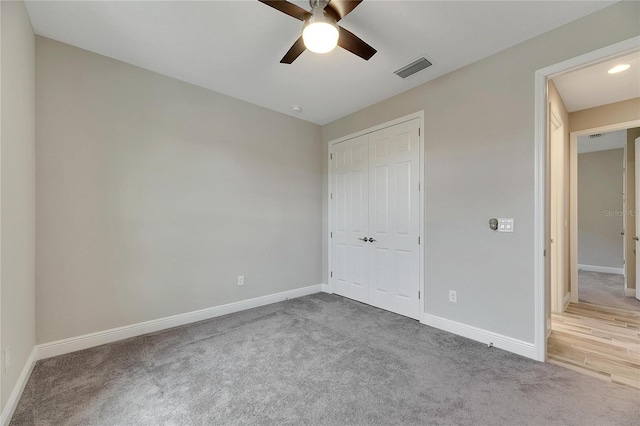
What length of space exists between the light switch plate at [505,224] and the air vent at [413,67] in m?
1.70

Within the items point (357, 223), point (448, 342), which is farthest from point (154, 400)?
point (357, 223)

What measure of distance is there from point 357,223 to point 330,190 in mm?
795

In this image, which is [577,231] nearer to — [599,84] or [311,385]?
[599,84]

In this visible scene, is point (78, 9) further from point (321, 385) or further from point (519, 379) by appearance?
point (519, 379)

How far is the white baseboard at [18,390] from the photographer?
5.08 feet

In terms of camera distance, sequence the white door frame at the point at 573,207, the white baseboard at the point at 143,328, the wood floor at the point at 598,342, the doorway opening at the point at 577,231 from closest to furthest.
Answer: the wood floor at the point at 598,342, the doorway opening at the point at 577,231, the white baseboard at the point at 143,328, the white door frame at the point at 573,207

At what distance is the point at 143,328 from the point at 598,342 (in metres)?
4.58

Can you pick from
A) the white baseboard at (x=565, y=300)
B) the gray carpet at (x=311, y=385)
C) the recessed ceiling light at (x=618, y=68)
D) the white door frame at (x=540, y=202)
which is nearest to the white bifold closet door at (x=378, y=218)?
the gray carpet at (x=311, y=385)

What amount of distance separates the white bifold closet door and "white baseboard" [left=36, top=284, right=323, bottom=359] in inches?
44.7

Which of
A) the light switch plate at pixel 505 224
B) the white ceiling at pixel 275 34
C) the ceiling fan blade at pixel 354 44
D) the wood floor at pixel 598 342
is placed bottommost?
the wood floor at pixel 598 342

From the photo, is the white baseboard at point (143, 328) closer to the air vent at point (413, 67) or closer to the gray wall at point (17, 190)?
the gray wall at point (17, 190)

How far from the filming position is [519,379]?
1.99 metres

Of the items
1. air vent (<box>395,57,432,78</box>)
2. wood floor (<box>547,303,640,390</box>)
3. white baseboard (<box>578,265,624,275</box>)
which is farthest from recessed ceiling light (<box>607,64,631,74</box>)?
white baseboard (<box>578,265,624,275</box>)

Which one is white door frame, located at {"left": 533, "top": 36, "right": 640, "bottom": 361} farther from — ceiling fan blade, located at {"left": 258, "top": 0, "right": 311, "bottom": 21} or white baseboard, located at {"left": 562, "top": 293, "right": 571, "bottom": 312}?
ceiling fan blade, located at {"left": 258, "top": 0, "right": 311, "bottom": 21}
